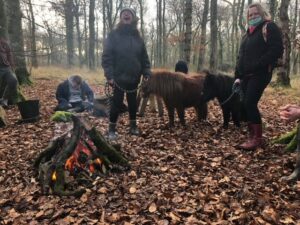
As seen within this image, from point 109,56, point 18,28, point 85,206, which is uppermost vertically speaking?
point 18,28

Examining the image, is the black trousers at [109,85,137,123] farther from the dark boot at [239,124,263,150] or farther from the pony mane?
the dark boot at [239,124,263,150]

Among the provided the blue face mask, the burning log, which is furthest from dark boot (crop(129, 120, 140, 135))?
the blue face mask

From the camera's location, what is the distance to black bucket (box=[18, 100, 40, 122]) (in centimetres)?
793

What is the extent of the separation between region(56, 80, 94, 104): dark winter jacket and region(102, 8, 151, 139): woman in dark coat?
3081 millimetres

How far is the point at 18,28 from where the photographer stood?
13789 mm

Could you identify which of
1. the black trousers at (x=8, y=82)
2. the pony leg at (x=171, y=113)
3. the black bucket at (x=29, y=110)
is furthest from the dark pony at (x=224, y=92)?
the black trousers at (x=8, y=82)

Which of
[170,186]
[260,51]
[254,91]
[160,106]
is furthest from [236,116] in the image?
[170,186]

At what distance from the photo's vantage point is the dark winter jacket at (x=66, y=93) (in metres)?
9.34

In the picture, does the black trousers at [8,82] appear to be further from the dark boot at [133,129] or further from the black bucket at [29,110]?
the dark boot at [133,129]

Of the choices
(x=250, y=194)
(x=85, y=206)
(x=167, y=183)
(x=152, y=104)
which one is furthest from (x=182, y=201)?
(x=152, y=104)

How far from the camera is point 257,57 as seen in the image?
5.66 m

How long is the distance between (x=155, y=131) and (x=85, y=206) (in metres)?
3.50

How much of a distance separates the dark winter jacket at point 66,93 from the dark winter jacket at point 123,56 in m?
3.21

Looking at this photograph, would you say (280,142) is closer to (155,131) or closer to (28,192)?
(155,131)
